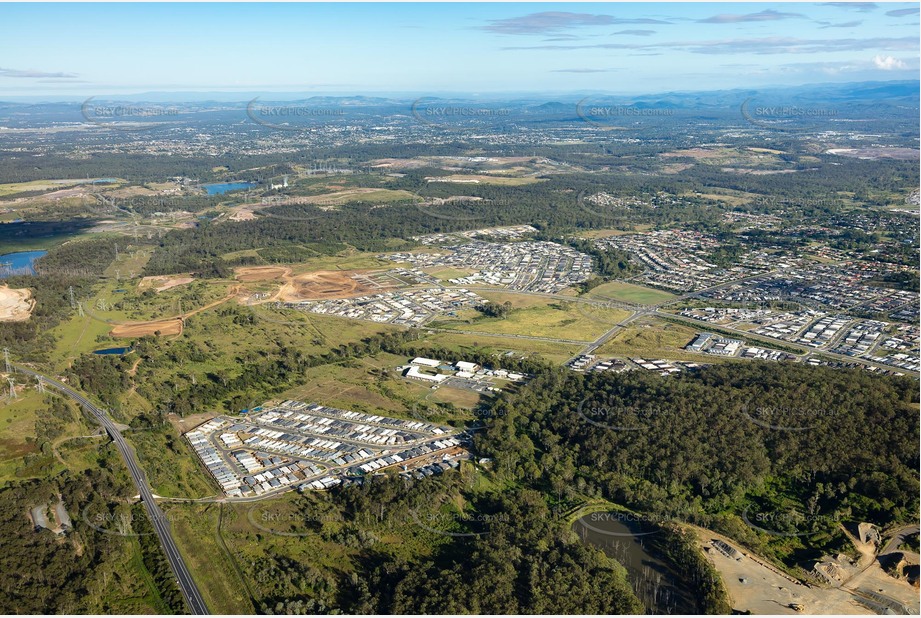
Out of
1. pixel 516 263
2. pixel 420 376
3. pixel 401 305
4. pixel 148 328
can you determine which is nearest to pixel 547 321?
pixel 401 305

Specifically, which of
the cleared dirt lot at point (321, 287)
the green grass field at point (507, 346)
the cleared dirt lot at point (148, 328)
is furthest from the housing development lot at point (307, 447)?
the cleared dirt lot at point (321, 287)

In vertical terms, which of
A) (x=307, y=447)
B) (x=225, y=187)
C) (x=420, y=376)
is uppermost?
(x=225, y=187)

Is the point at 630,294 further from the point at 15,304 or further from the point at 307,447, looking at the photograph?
the point at 15,304

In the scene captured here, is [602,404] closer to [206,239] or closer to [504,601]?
[504,601]

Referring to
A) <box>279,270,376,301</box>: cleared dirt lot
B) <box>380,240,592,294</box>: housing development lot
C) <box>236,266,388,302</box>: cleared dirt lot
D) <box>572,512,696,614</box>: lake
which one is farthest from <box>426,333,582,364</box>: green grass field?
<box>572,512,696,614</box>: lake

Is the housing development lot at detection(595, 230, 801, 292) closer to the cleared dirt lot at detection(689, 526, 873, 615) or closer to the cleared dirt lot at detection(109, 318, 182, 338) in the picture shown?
the cleared dirt lot at detection(689, 526, 873, 615)

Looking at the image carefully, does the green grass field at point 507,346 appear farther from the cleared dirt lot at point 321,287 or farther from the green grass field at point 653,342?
the cleared dirt lot at point 321,287
